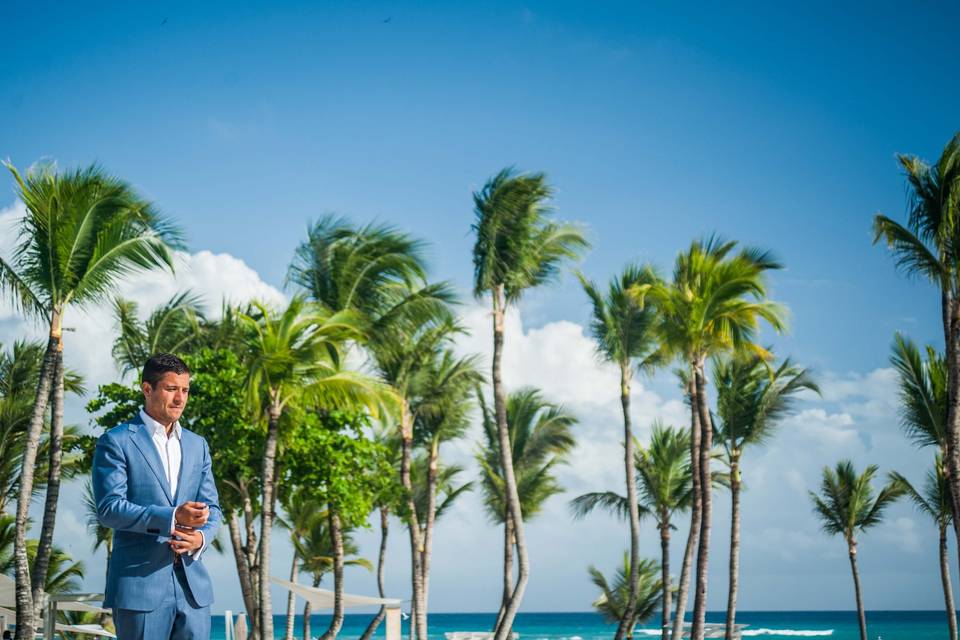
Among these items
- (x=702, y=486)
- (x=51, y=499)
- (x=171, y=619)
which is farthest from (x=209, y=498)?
(x=702, y=486)

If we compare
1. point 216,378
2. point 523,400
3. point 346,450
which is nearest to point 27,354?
point 216,378

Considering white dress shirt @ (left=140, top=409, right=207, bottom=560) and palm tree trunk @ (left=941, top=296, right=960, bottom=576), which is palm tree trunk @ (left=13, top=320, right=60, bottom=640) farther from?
palm tree trunk @ (left=941, top=296, right=960, bottom=576)

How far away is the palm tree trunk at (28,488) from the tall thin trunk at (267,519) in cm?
347

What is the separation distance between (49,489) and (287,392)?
386 centimetres

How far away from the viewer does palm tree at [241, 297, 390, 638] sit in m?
16.4

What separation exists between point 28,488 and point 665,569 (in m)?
17.6

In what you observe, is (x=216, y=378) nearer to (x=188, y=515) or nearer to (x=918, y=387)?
(x=918, y=387)

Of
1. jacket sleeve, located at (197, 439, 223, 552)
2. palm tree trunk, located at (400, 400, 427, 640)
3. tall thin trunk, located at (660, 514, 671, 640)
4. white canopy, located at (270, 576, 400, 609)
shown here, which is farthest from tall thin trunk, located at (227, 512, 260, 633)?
jacket sleeve, located at (197, 439, 223, 552)

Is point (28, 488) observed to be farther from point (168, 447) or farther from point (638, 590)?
point (638, 590)

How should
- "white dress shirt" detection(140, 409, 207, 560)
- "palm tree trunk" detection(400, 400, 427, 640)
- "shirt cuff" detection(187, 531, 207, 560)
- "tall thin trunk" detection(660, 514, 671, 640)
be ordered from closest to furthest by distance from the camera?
"shirt cuff" detection(187, 531, 207, 560), "white dress shirt" detection(140, 409, 207, 560), "palm tree trunk" detection(400, 400, 427, 640), "tall thin trunk" detection(660, 514, 671, 640)

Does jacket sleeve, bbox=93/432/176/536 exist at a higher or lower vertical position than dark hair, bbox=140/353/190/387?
lower

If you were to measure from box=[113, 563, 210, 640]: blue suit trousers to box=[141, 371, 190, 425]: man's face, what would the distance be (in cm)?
57

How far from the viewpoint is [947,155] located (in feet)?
48.8

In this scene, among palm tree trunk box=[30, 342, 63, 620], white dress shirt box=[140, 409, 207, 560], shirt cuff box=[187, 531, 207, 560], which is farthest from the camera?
palm tree trunk box=[30, 342, 63, 620]
